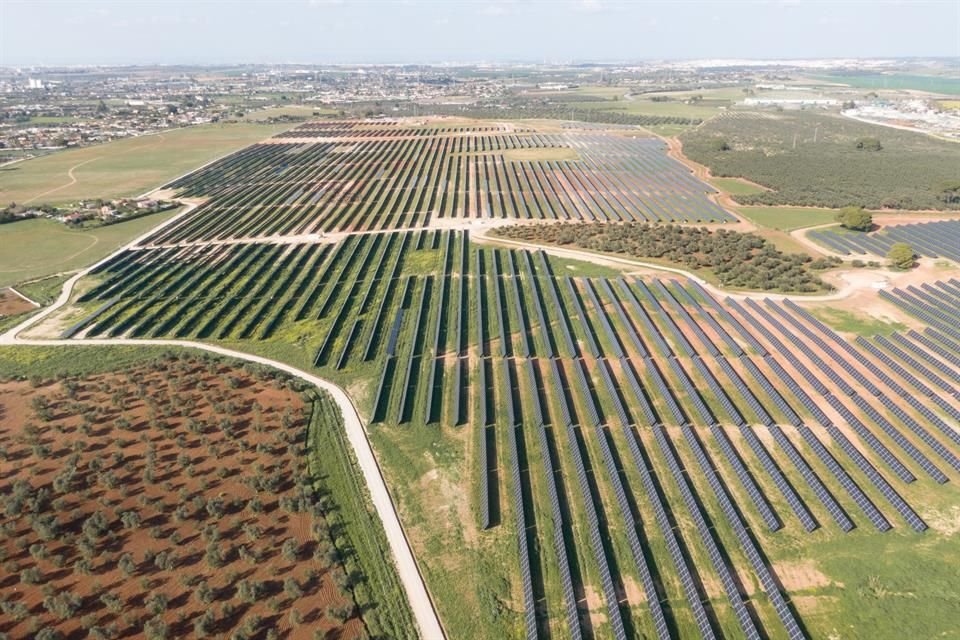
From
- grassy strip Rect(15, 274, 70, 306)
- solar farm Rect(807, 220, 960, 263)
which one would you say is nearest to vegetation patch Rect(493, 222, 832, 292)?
solar farm Rect(807, 220, 960, 263)

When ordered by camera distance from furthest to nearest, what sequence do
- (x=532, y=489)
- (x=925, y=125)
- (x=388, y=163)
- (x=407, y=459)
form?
1. (x=925, y=125)
2. (x=388, y=163)
3. (x=407, y=459)
4. (x=532, y=489)

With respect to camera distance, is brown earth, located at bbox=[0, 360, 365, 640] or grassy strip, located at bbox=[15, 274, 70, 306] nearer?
brown earth, located at bbox=[0, 360, 365, 640]

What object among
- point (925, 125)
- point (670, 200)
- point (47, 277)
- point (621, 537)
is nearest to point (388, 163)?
point (670, 200)

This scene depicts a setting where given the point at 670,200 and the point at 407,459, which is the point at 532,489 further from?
the point at 670,200

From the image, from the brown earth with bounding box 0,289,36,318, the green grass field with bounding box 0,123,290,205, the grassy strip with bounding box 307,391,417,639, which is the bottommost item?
the grassy strip with bounding box 307,391,417,639

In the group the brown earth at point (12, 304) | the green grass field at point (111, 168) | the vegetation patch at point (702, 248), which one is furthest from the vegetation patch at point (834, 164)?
the green grass field at point (111, 168)

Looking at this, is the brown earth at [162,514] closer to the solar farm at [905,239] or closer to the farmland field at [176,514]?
the farmland field at [176,514]

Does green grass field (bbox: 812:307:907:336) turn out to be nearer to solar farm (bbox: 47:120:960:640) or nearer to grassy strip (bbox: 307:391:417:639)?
solar farm (bbox: 47:120:960:640)
